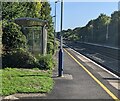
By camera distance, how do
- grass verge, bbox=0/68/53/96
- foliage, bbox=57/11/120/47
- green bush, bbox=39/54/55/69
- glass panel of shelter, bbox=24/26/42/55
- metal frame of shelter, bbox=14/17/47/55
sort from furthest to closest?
foliage, bbox=57/11/120/47 → glass panel of shelter, bbox=24/26/42/55 → metal frame of shelter, bbox=14/17/47/55 → green bush, bbox=39/54/55/69 → grass verge, bbox=0/68/53/96

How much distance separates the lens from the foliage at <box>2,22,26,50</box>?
24219 mm

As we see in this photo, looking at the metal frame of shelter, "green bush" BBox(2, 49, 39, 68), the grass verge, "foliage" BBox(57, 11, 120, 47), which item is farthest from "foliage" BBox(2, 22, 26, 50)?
"foliage" BBox(57, 11, 120, 47)

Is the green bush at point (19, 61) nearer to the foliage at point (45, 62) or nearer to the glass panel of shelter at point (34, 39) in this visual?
the foliage at point (45, 62)

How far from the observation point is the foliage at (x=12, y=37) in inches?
953

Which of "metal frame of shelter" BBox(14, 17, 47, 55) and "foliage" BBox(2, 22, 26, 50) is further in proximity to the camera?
"foliage" BBox(2, 22, 26, 50)

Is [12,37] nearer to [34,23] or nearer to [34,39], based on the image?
[34,39]

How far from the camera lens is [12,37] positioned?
24.4 metres

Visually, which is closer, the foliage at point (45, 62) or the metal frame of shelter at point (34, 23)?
the foliage at point (45, 62)

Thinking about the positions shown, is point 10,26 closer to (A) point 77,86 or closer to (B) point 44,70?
(B) point 44,70

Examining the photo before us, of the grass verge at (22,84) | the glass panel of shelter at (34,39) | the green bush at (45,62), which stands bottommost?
the grass verge at (22,84)

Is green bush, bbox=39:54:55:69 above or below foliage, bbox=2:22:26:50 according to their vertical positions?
below

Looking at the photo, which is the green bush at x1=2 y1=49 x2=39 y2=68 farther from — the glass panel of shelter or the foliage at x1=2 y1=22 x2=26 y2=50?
the foliage at x1=2 y1=22 x2=26 y2=50

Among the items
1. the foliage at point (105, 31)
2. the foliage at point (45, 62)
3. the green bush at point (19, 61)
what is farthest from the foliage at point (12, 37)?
the foliage at point (105, 31)

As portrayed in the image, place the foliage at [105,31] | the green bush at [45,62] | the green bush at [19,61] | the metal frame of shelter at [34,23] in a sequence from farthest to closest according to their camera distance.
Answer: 1. the foliage at [105,31]
2. the metal frame of shelter at [34,23]
3. the green bush at [45,62]
4. the green bush at [19,61]
